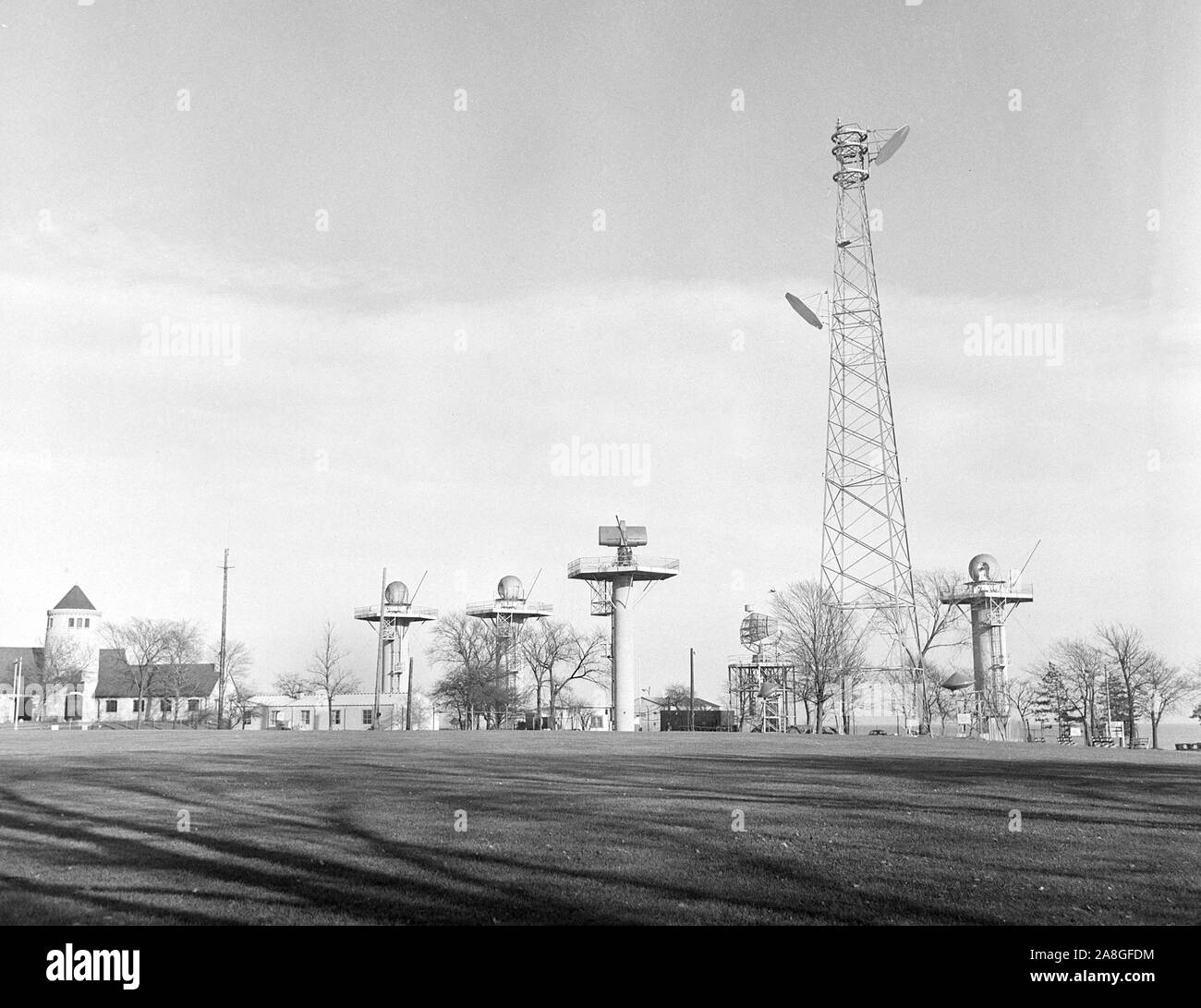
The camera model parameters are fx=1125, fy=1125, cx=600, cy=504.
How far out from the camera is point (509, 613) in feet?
378

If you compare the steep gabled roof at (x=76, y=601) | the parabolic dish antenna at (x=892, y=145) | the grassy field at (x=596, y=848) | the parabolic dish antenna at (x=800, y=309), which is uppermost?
the parabolic dish antenna at (x=892, y=145)

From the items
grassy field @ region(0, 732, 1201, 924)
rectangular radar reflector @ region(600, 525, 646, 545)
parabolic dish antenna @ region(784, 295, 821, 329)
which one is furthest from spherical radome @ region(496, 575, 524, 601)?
grassy field @ region(0, 732, 1201, 924)

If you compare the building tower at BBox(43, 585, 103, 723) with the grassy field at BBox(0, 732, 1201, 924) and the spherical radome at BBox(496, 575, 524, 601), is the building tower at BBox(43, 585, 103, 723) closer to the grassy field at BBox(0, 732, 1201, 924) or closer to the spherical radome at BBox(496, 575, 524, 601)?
the spherical radome at BBox(496, 575, 524, 601)

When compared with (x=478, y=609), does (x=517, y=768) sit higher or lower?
lower

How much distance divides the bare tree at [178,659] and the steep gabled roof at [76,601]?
18.0 metres

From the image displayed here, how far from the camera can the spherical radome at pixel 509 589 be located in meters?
117

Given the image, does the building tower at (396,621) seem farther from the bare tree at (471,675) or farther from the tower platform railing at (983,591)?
the tower platform railing at (983,591)

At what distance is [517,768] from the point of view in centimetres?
2642

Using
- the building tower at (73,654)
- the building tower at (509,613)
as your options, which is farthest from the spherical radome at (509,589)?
the building tower at (73,654)

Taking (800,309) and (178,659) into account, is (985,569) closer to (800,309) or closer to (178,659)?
(800,309)

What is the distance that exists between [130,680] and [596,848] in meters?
126
